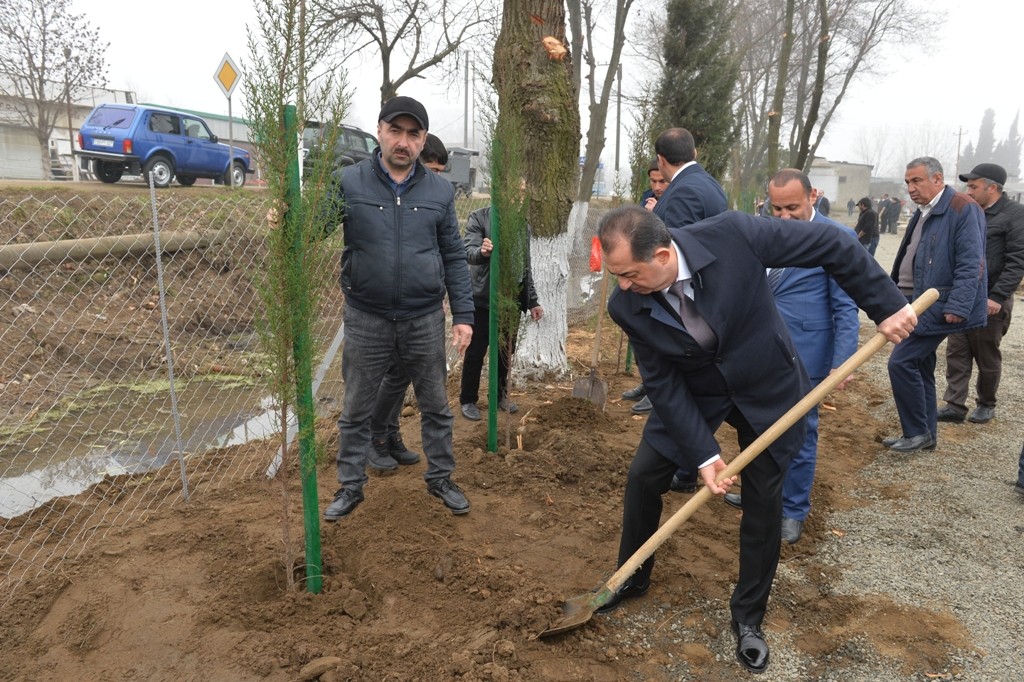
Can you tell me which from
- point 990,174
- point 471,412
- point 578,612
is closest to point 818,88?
point 990,174

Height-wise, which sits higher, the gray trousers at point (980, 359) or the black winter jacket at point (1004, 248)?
the black winter jacket at point (1004, 248)

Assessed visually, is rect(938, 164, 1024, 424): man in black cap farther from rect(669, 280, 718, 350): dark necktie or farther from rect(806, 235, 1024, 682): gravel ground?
rect(669, 280, 718, 350): dark necktie

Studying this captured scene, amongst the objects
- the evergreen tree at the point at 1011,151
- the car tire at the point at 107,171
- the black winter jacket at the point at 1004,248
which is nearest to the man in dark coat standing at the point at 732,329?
the black winter jacket at the point at 1004,248

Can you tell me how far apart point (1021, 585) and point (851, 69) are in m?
26.3

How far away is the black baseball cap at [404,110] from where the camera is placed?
3289mm

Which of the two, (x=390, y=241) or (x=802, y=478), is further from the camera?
(x=802, y=478)

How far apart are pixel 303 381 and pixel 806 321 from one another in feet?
8.51

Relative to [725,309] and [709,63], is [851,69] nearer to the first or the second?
[709,63]

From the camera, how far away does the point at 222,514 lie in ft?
12.3

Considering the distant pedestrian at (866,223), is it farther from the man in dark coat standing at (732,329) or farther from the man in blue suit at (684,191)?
the man in dark coat standing at (732,329)

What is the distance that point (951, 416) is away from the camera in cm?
586

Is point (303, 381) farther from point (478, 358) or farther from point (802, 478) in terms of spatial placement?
point (478, 358)

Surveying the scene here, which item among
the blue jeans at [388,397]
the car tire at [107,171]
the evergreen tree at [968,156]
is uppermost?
the evergreen tree at [968,156]

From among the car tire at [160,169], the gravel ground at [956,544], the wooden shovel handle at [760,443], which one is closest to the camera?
the wooden shovel handle at [760,443]
